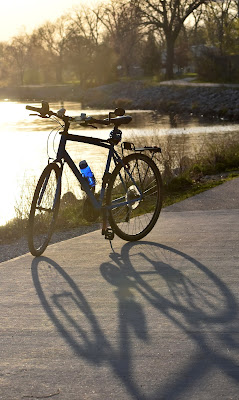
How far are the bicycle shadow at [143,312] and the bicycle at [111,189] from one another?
35 cm

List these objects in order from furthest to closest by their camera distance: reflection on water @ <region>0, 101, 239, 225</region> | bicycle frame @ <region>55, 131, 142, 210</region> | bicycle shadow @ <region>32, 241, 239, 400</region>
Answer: reflection on water @ <region>0, 101, 239, 225</region> → bicycle frame @ <region>55, 131, 142, 210</region> → bicycle shadow @ <region>32, 241, 239, 400</region>

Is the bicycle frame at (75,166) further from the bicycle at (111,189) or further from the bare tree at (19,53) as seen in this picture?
the bare tree at (19,53)

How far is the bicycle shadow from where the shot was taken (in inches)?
139

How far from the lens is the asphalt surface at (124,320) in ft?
11.1

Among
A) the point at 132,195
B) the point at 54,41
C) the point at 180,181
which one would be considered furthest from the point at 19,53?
the point at 132,195

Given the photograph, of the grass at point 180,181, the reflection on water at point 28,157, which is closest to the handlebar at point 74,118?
the reflection on water at point 28,157

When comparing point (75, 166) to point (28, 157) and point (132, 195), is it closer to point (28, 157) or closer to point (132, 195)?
point (132, 195)

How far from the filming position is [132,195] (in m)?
6.31

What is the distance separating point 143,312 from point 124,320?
6.9 inches

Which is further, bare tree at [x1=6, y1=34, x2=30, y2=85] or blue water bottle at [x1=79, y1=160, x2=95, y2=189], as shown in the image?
bare tree at [x1=6, y1=34, x2=30, y2=85]

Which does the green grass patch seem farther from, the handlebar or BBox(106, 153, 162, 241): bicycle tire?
the handlebar

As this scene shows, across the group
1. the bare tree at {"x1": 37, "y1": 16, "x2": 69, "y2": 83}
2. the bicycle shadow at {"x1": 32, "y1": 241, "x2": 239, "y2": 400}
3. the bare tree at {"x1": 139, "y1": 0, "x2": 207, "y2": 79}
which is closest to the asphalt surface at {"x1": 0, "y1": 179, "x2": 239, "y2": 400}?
the bicycle shadow at {"x1": 32, "y1": 241, "x2": 239, "y2": 400}

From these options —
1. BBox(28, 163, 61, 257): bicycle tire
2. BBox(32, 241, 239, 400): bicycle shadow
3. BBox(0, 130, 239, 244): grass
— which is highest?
BBox(28, 163, 61, 257): bicycle tire

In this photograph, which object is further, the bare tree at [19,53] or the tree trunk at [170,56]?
the bare tree at [19,53]
